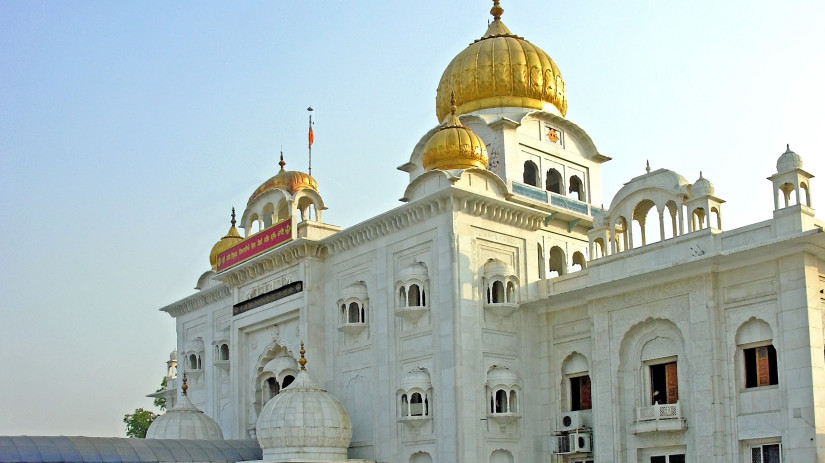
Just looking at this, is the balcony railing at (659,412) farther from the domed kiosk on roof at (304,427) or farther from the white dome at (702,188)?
the domed kiosk on roof at (304,427)

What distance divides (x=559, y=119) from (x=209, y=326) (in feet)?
40.9

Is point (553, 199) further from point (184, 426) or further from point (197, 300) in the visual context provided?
point (197, 300)

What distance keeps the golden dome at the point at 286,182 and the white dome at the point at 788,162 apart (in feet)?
43.6

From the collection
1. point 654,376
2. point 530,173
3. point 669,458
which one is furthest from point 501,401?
point 530,173

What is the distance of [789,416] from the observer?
1803cm

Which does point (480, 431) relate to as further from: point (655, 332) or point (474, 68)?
point (474, 68)

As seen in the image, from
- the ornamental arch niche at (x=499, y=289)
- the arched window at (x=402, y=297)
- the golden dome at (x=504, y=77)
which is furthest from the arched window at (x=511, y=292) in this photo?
the golden dome at (x=504, y=77)

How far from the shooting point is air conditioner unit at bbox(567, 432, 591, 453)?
2152cm

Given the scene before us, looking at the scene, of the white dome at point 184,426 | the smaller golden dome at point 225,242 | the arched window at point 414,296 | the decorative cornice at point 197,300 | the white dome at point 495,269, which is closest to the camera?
the white dome at point 495,269

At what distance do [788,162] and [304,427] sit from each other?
11.2 metres

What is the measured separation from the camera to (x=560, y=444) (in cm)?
2208

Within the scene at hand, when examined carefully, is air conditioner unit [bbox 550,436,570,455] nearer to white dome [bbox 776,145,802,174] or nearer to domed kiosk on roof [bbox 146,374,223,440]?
white dome [bbox 776,145,802,174]

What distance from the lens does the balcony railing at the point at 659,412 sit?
779 inches

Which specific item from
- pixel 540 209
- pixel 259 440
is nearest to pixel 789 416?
pixel 540 209
